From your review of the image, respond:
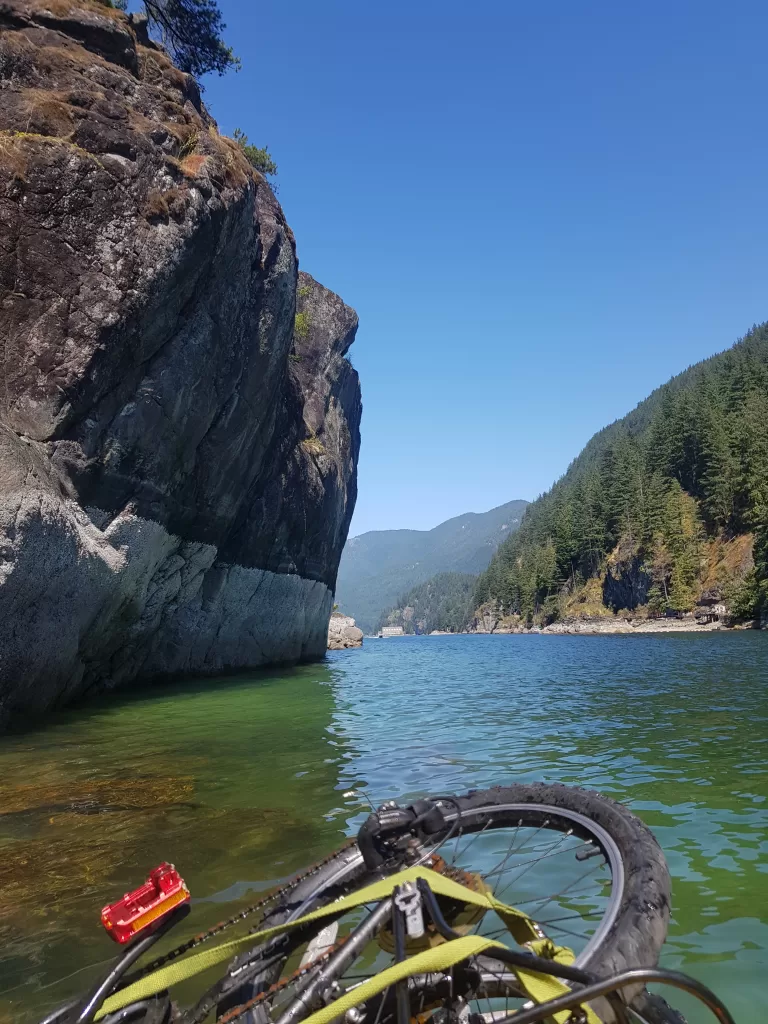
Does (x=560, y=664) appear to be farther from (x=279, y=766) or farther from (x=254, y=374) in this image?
(x=279, y=766)

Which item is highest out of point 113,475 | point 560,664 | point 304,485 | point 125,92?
point 125,92

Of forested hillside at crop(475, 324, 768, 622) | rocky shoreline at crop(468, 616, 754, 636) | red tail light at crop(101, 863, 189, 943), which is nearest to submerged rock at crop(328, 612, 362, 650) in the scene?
rocky shoreline at crop(468, 616, 754, 636)

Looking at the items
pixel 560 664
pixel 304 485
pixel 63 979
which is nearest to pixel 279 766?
pixel 63 979

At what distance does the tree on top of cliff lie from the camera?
30.3 m

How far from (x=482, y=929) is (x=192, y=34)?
38102 millimetres

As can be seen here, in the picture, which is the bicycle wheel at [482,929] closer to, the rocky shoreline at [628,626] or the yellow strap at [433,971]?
the yellow strap at [433,971]

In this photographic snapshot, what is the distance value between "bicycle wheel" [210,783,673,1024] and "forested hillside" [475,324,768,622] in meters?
61.5

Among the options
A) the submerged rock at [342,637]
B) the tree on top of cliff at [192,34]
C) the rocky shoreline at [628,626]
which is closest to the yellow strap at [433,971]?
the tree on top of cliff at [192,34]

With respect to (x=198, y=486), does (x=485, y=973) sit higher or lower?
lower

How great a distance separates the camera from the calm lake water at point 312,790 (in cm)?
480

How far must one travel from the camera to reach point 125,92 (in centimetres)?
2148

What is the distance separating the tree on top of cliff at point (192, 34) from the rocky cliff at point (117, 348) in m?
7.29

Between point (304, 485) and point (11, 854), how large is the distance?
110ft

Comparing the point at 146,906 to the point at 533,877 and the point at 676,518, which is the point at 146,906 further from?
the point at 676,518
